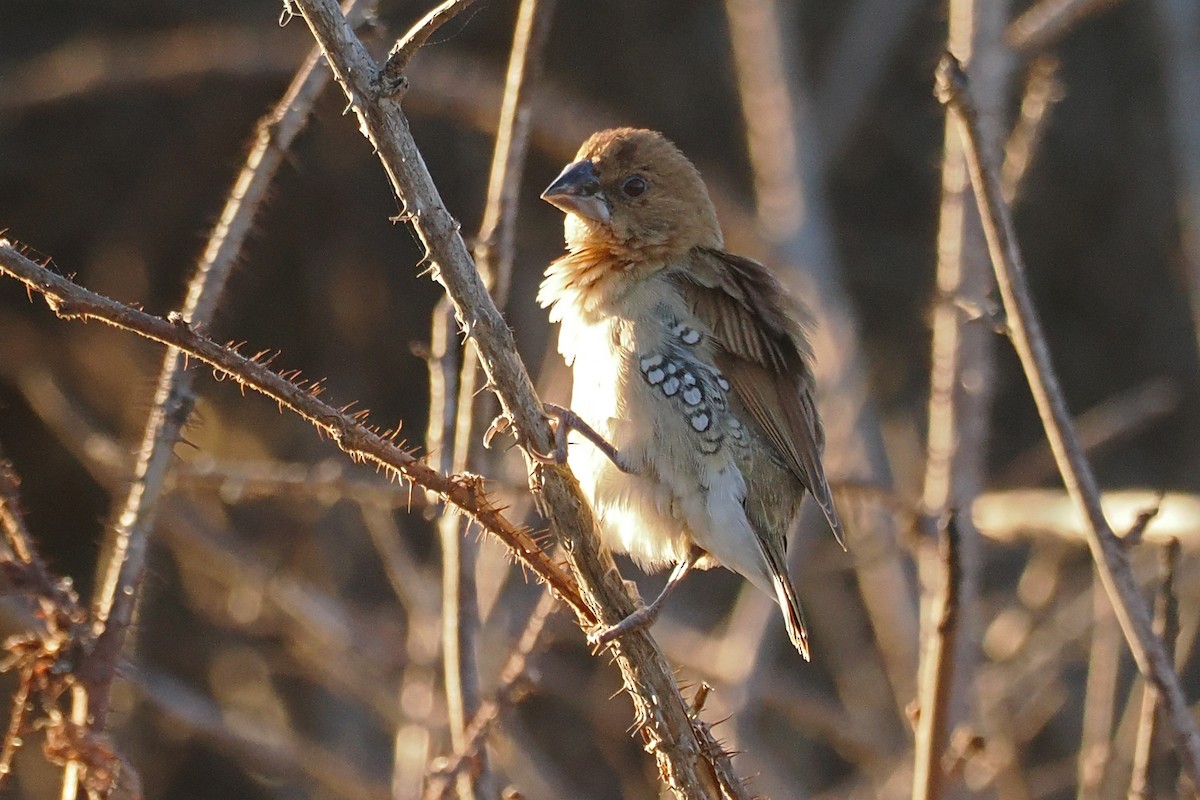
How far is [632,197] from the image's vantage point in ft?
11.3

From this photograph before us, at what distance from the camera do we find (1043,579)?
5418 mm

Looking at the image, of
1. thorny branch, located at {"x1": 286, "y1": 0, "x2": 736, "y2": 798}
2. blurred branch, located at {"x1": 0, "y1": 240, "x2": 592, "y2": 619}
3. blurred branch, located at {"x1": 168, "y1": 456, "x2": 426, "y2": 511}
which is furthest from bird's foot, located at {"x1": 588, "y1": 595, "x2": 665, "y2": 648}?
blurred branch, located at {"x1": 168, "y1": 456, "x2": 426, "y2": 511}

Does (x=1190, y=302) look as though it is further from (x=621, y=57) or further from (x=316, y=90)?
(x=316, y=90)

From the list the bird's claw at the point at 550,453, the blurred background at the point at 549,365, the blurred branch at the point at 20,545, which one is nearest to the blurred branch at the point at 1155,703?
the bird's claw at the point at 550,453

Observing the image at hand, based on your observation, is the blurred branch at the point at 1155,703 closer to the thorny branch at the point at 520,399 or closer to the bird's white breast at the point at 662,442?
the thorny branch at the point at 520,399

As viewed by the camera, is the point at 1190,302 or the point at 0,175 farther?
the point at 1190,302

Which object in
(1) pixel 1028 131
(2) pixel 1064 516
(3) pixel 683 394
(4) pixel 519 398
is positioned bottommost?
(4) pixel 519 398

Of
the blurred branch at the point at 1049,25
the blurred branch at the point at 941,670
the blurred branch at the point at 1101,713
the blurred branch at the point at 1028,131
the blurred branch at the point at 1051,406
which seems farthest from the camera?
the blurred branch at the point at 1049,25

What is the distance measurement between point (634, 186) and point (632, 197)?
4 centimetres

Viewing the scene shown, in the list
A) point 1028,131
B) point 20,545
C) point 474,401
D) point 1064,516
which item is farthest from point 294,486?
point 1064,516

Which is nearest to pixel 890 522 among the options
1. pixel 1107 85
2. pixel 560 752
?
pixel 560 752

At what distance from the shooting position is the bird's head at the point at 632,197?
340 centimetres

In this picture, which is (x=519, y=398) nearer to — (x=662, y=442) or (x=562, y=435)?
(x=562, y=435)

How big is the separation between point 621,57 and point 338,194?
5.30 feet
